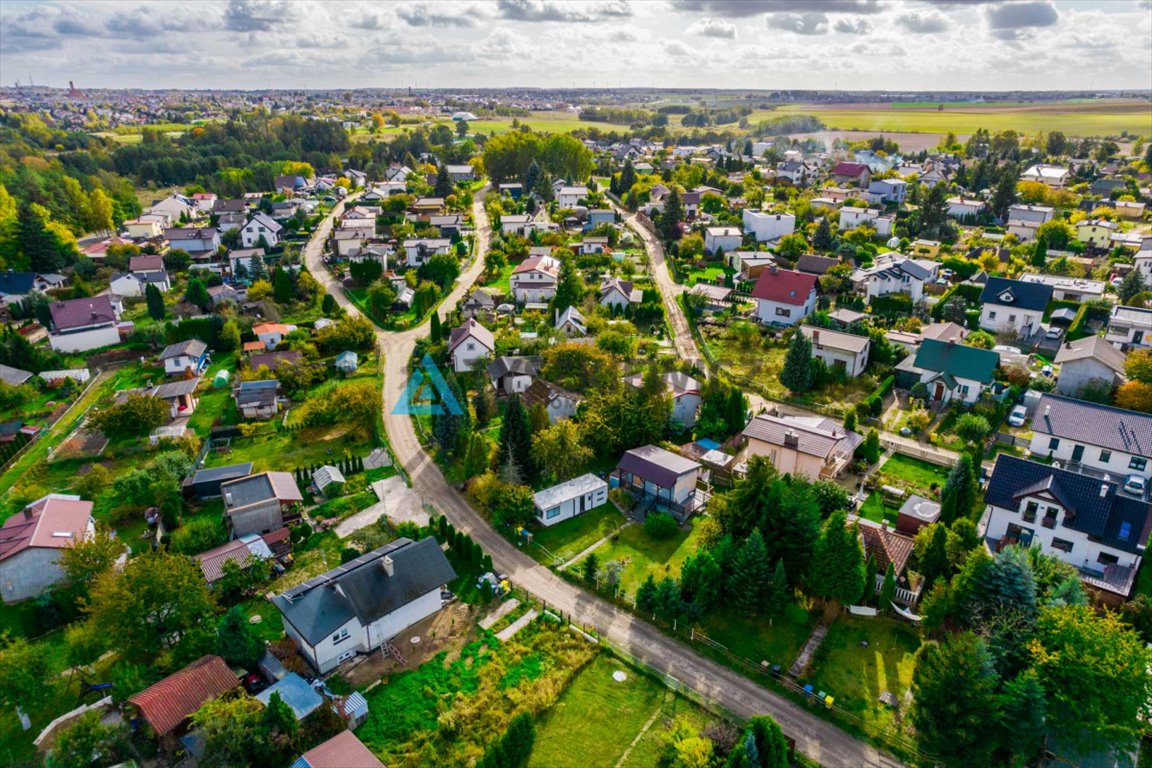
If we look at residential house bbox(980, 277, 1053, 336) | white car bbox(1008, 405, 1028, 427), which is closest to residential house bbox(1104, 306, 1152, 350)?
residential house bbox(980, 277, 1053, 336)

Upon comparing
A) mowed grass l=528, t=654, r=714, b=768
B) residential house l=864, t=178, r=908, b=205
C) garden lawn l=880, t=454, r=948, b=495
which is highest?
residential house l=864, t=178, r=908, b=205

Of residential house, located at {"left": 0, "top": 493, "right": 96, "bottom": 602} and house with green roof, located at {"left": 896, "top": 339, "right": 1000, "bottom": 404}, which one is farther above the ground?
house with green roof, located at {"left": 896, "top": 339, "right": 1000, "bottom": 404}

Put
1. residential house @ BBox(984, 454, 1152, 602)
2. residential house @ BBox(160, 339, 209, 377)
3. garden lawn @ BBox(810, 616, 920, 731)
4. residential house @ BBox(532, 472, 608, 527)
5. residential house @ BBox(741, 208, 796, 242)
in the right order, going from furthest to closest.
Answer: residential house @ BBox(741, 208, 796, 242) → residential house @ BBox(160, 339, 209, 377) → residential house @ BBox(532, 472, 608, 527) → residential house @ BBox(984, 454, 1152, 602) → garden lawn @ BBox(810, 616, 920, 731)

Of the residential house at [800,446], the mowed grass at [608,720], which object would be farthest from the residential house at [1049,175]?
the mowed grass at [608,720]

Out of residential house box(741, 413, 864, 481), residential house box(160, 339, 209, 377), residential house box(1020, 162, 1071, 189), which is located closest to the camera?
residential house box(741, 413, 864, 481)

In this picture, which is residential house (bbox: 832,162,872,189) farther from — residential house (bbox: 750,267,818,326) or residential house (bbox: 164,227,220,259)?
residential house (bbox: 164,227,220,259)

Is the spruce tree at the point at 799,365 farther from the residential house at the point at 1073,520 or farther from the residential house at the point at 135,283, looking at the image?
the residential house at the point at 135,283

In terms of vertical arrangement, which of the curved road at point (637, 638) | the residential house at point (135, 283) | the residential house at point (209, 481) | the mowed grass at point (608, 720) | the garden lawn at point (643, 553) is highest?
the residential house at point (135, 283)

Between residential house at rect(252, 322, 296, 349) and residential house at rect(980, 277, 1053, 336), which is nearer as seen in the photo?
residential house at rect(980, 277, 1053, 336)
